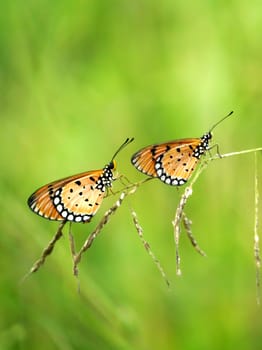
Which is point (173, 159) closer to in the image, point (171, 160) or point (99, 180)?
point (171, 160)

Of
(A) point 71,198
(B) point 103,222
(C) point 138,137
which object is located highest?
(A) point 71,198

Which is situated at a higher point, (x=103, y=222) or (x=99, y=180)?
(x=99, y=180)

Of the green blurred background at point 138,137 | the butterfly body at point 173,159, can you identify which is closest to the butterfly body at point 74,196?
the butterfly body at point 173,159

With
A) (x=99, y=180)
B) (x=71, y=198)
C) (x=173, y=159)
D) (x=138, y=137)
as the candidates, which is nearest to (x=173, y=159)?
(x=173, y=159)

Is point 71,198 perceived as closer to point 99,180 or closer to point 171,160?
point 99,180

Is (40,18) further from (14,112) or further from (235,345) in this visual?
(235,345)

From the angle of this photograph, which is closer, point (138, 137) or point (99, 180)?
point (99, 180)
